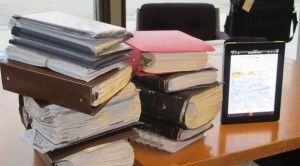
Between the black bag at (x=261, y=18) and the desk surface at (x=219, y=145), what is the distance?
182 cm

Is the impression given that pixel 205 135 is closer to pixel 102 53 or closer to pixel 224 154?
pixel 224 154

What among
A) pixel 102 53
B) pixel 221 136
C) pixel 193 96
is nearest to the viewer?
pixel 102 53

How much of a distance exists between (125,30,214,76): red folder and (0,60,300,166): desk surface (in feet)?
0.72

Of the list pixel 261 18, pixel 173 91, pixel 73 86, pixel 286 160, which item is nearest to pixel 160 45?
pixel 173 91

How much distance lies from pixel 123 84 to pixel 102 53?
0.37ft

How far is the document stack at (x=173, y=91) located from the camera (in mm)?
972

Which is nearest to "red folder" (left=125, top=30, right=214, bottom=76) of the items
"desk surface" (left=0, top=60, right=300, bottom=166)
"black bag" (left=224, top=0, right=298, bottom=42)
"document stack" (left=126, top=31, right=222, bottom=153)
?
"document stack" (left=126, top=31, right=222, bottom=153)

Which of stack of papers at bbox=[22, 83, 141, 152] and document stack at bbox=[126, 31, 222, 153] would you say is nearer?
stack of papers at bbox=[22, 83, 141, 152]

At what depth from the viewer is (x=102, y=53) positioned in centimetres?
83

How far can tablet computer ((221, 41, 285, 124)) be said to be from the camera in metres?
1.14

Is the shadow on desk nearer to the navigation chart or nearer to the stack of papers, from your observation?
the navigation chart

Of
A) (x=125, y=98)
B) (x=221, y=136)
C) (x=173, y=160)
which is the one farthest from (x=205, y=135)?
(x=125, y=98)

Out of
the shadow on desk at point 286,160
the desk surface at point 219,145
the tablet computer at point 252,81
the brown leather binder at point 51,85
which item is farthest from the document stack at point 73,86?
the shadow on desk at point 286,160

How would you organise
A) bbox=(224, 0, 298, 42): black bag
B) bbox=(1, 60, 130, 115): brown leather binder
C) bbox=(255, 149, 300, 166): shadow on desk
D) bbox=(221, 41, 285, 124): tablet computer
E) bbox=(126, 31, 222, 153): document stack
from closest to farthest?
bbox=(1, 60, 130, 115): brown leather binder < bbox=(126, 31, 222, 153): document stack < bbox=(221, 41, 285, 124): tablet computer < bbox=(255, 149, 300, 166): shadow on desk < bbox=(224, 0, 298, 42): black bag
